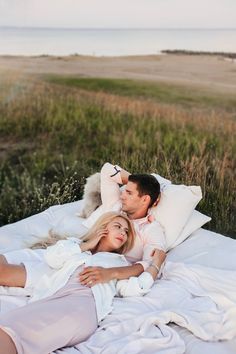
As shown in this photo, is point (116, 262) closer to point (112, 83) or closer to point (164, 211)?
point (164, 211)

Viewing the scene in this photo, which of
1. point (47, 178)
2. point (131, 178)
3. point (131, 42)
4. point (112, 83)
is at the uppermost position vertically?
point (131, 42)

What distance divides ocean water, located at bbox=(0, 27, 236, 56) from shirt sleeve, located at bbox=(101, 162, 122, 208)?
1025 mm

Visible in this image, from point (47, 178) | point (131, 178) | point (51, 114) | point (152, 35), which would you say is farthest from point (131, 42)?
point (131, 178)

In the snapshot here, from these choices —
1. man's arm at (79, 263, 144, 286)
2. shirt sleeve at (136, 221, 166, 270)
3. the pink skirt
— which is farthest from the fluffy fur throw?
the pink skirt

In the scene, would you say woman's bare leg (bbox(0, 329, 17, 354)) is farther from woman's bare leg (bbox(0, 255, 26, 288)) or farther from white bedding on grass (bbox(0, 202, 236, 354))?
woman's bare leg (bbox(0, 255, 26, 288))

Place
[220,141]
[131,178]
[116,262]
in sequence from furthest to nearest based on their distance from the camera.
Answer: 1. [220,141]
2. [131,178]
3. [116,262]

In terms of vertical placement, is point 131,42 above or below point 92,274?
above

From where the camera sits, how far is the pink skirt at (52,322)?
184 centimetres

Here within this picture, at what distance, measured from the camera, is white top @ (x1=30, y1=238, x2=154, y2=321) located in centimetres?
210

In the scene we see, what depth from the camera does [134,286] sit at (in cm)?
217

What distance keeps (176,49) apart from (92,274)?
1.72m

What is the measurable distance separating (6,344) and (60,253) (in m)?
0.52

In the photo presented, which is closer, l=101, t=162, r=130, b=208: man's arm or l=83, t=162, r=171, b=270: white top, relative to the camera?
l=83, t=162, r=171, b=270: white top

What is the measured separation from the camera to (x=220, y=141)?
11.0 feet
